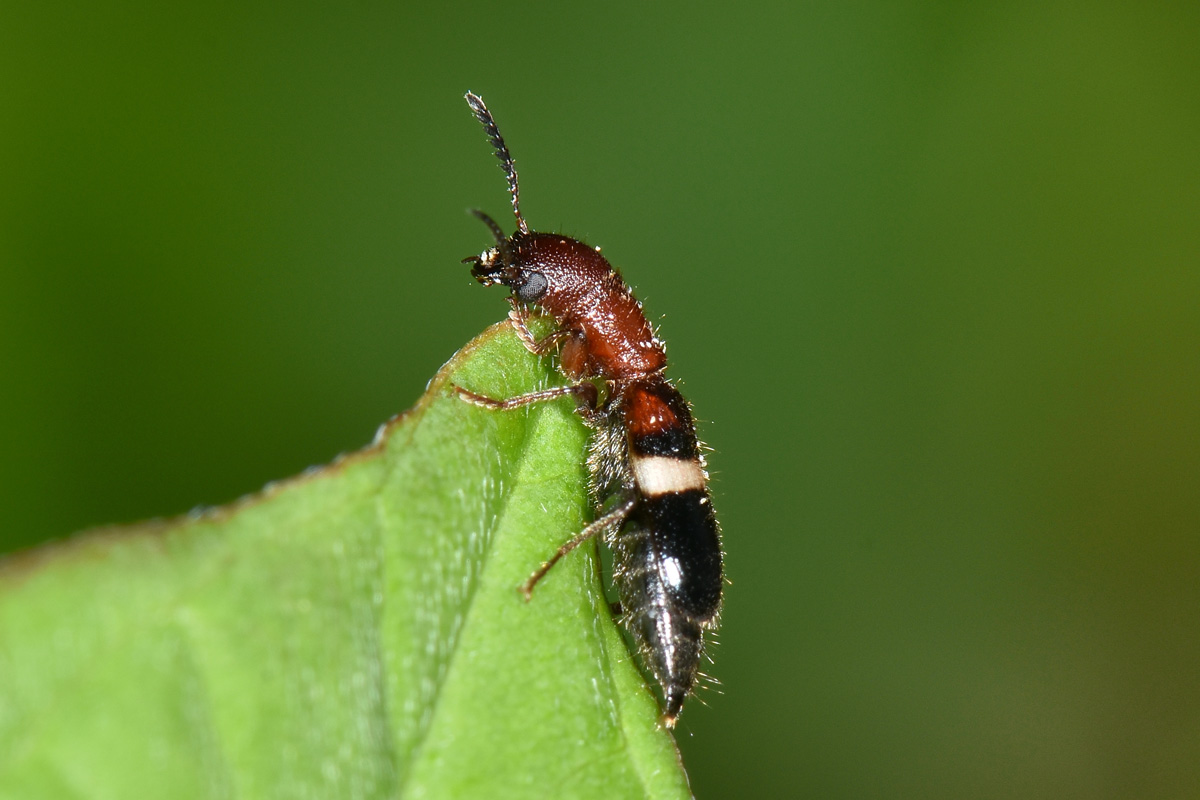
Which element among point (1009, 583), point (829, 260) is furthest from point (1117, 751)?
point (829, 260)

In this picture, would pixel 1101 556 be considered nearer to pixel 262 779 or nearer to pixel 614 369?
pixel 614 369

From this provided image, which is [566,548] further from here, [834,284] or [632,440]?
[834,284]

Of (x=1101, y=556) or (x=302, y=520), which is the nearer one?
(x=302, y=520)

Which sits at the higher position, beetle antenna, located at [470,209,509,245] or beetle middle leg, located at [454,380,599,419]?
beetle antenna, located at [470,209,509,245]

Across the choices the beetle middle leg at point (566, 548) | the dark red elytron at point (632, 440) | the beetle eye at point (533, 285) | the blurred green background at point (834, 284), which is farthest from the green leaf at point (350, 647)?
the blurred green background at point (834, 284)

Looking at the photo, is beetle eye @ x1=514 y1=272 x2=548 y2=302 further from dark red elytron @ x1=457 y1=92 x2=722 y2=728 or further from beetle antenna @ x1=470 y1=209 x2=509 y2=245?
beetle antenna @ x1=470 y1=209 x2=509 y2=245

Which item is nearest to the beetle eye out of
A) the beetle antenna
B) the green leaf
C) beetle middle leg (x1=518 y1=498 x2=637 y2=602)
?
the beetle antenna
